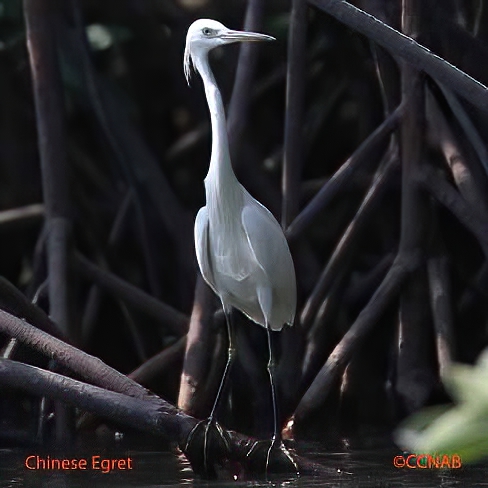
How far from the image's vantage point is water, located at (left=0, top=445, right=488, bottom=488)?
3018 millimetres

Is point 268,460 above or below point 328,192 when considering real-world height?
below

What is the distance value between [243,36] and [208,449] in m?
1.45

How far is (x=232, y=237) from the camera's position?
374 centimetres

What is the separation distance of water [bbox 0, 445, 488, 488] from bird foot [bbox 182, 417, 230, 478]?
0.05 m

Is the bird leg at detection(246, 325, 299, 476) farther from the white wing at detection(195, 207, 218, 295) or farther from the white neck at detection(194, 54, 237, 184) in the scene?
the white neck at detection(194, 54, 237, 184)

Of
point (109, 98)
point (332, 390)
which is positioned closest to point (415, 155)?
point (332, 390)

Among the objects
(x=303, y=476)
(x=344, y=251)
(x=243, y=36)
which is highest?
(x=243, y=36)

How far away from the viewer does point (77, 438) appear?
4.26m

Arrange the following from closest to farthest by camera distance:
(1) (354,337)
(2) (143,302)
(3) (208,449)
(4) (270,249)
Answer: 1. (3) (208,449)
2. (4) (270,249)
3. (1) (354,337)
4. (2) (143,302)

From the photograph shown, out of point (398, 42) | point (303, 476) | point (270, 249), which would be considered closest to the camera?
point (398, 42)

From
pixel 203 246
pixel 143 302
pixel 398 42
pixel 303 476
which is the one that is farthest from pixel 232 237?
pixel 398 42

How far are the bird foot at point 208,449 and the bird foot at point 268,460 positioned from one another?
86 mm

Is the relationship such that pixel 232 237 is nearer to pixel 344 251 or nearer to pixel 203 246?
pixel 203 246

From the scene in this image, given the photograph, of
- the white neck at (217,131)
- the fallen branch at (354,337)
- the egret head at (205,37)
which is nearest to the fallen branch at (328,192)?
the fallen branch at (354,337)
